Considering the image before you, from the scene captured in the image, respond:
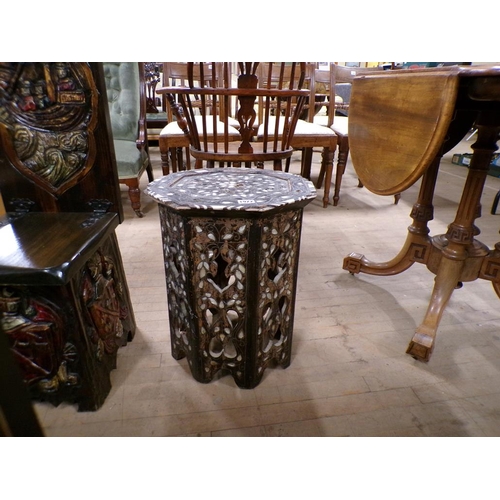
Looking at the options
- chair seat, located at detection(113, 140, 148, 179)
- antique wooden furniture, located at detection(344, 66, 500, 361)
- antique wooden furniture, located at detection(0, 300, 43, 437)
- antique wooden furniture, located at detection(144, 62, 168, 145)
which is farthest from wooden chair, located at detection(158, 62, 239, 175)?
antique wooden furniture, located at detection(0, 300, 43, 437)

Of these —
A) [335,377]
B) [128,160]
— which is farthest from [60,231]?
[128,160]

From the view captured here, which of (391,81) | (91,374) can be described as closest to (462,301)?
(391,81)

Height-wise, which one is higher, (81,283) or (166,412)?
(81,283)

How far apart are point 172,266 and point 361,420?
0.74m

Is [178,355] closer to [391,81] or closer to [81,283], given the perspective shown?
[81,283]

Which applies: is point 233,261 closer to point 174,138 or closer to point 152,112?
point 174,138

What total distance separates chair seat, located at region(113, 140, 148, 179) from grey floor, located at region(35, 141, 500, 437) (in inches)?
31.3

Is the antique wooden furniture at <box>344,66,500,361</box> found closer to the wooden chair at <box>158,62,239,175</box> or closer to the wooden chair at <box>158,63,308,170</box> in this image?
the wooden chair at <box>158,63,308,170</box>

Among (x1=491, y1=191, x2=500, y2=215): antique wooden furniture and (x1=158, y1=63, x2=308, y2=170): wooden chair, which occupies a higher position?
(x1=158, y1=63, x2=308, y2=170): wooden chair

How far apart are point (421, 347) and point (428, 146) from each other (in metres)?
0.71

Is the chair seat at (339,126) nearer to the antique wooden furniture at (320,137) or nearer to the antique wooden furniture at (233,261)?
the antique wooden furniture at (320,137)

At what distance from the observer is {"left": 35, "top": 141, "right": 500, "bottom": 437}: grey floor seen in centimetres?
103

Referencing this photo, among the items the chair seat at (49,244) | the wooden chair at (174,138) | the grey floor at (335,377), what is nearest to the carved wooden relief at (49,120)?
the chair seat at (49,244)

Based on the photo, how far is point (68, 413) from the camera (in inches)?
41.4
